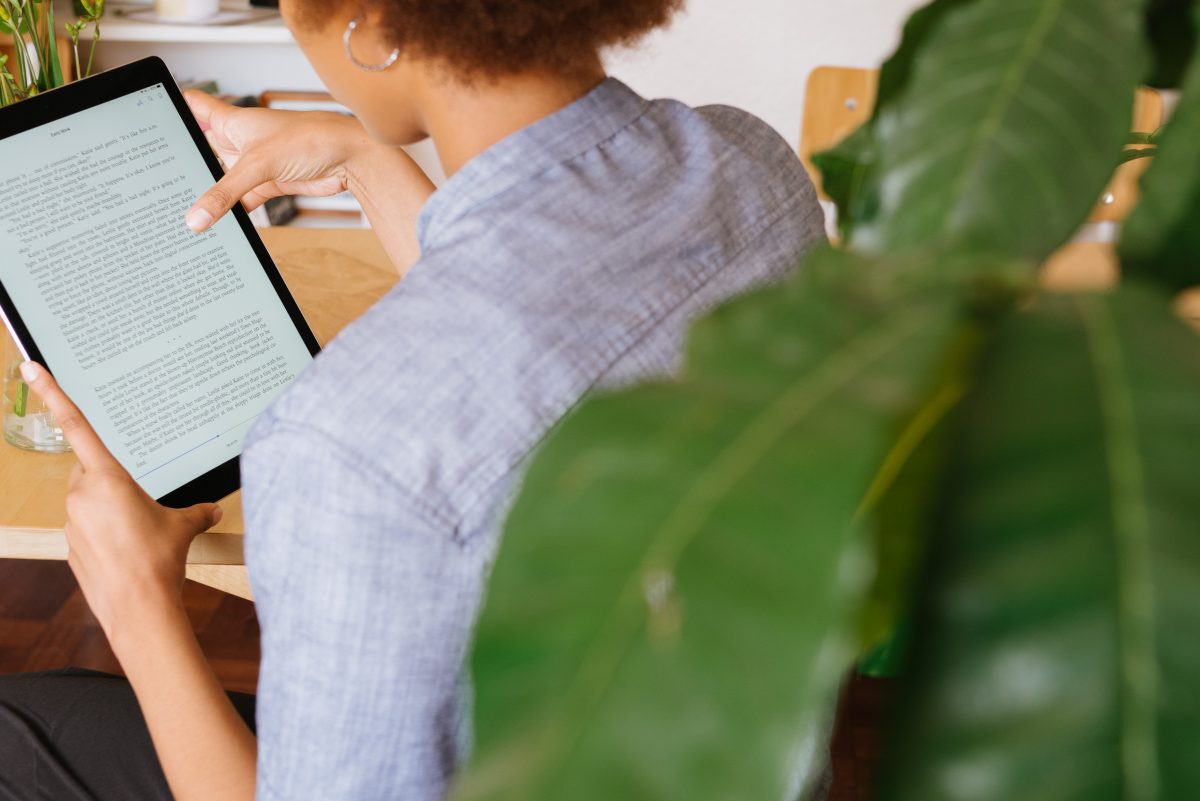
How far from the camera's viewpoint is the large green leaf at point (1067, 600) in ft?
0.57

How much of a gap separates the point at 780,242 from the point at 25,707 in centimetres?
81

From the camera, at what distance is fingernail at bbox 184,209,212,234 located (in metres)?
0.89

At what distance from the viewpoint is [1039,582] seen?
182mm

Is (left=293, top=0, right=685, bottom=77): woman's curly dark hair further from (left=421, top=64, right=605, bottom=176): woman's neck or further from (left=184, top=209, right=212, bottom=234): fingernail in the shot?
(left=184, top=209, right=212, bottom=234): fingernail

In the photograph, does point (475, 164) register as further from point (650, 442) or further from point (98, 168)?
point (650, 442)

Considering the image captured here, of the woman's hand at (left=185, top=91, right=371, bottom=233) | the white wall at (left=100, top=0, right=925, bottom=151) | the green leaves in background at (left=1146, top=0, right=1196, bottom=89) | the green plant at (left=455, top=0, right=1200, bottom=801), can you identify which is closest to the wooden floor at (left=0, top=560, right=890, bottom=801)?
the woman's hand at (left=185, top=91, right=371, bottom=233)

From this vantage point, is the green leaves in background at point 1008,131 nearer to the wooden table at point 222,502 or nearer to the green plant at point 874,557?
the green plant at point 874,557

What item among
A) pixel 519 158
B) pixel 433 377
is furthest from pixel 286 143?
pixel 433 377

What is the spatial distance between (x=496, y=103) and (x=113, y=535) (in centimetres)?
43

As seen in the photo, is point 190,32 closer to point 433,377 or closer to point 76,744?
point 76,744

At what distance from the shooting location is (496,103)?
0.75m

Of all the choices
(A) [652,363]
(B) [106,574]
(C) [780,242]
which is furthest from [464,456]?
(B) [106,574]

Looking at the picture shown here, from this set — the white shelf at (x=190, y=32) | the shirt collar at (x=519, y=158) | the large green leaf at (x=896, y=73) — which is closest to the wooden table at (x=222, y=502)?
the shirt collar at (x=519, y=158)

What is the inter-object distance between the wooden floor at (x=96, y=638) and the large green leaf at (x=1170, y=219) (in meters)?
1.49
